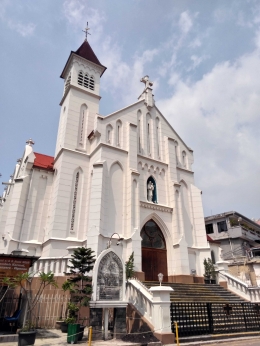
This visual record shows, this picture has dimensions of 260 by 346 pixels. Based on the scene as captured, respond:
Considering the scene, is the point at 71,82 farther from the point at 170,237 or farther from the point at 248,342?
the point at 248,342

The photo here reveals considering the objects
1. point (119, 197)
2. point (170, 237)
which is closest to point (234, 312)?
point (170, 237)

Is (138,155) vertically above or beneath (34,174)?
above

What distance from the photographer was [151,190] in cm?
1934

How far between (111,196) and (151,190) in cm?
371

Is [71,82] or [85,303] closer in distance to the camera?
[85,303]

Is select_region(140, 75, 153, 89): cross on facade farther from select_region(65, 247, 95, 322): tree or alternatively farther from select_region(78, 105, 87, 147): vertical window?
select_region(65, 247, 95, 322): tree

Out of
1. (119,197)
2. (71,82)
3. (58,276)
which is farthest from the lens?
(71,82)

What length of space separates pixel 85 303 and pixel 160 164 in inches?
533

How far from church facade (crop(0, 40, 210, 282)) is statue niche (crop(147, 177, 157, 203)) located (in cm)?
8

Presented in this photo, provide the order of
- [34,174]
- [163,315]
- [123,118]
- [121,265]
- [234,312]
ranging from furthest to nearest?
[123,118], [34,174], [234,312], [121,265], [163,315]

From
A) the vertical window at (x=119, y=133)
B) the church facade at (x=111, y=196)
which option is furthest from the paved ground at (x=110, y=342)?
the vertical window at (x=119, y=133)

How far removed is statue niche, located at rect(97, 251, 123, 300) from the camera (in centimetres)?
920

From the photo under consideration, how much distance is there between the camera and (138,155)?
19.8 m

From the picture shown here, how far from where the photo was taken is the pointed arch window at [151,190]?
1908 cm
